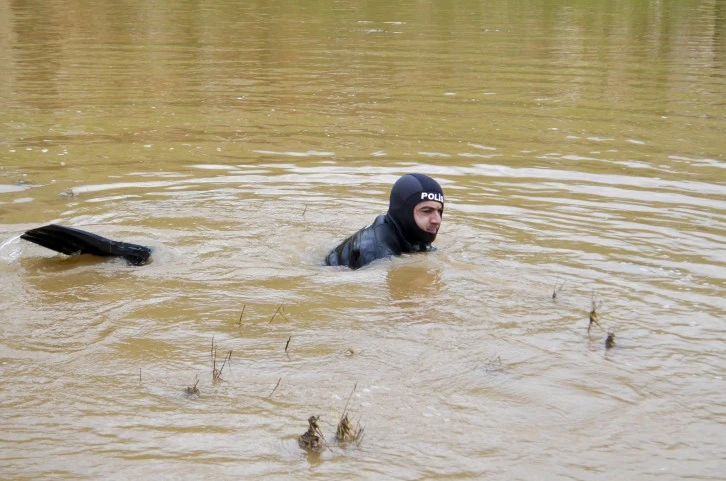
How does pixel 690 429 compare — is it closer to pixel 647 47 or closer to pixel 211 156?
pixel 211 156

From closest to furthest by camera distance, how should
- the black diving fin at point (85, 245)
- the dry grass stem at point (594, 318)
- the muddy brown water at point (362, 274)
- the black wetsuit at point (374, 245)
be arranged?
the muddy brown water at point (362, 274) → the dry grass stem at point (594, 318) → the black diving fin at point (85, 245) → the black wetsuit at point (374, 245)

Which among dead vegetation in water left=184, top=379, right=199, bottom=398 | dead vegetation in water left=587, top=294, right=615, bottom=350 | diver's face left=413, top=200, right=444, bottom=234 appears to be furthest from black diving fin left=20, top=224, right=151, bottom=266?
dead vegetation in water left=587, top=294, right=615, bottom=350

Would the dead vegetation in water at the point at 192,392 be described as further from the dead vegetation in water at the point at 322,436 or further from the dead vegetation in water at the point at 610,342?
the dead vegetation in water at the point at 610,342

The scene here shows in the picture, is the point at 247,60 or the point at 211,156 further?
the point at 247,60

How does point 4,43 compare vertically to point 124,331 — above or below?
above

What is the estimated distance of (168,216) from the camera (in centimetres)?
984

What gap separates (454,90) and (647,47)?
8.08 meters

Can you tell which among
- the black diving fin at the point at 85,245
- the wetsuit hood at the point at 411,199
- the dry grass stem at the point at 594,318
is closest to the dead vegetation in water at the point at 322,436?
the dry grass stem at the point at 594,318

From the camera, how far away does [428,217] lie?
832cm

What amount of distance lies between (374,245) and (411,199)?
21.3 inches

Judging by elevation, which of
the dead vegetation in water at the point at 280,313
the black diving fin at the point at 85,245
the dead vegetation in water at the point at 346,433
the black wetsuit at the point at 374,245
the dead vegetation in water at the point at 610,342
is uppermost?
the black diving fin at the point at 85,245

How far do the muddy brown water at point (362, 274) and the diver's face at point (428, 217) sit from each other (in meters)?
0.34

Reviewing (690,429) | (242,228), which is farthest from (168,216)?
(690,429)

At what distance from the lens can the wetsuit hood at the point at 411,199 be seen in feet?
27.0
